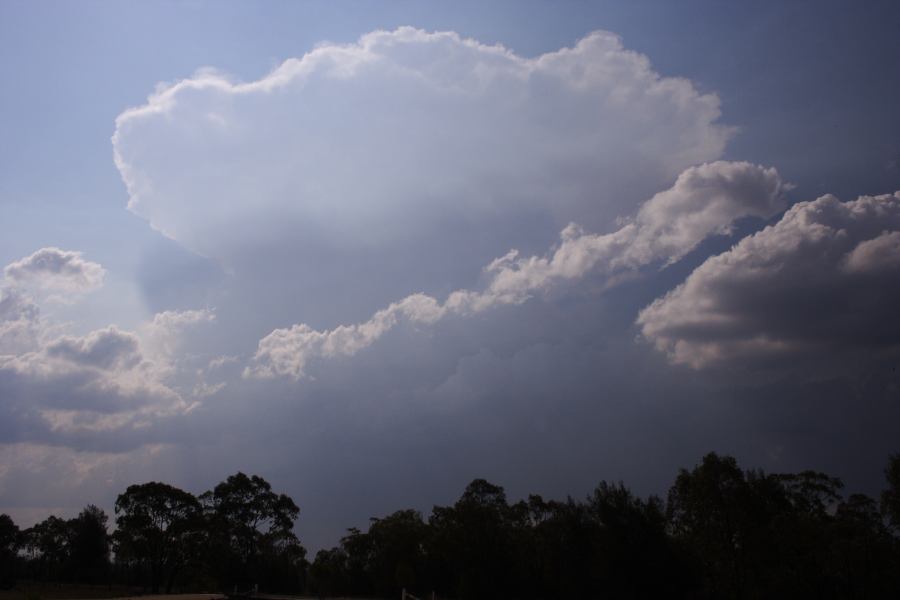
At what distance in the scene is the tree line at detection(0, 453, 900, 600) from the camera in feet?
181

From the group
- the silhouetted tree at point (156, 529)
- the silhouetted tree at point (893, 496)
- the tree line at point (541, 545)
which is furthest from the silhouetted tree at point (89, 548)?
the silhouetted tree at point (893, 496)

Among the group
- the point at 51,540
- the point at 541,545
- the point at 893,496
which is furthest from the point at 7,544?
the point at 893,496

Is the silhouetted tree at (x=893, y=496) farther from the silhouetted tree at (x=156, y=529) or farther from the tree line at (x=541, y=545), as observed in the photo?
the silhouetted tree at (x=156, y=529)

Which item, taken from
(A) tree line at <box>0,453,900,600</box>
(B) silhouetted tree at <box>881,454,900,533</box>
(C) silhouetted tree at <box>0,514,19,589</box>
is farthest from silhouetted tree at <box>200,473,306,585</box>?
(B) silhouetted tree at <box>881,454,900,533</box>

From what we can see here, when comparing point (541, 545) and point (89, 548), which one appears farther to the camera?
point (89, 548)

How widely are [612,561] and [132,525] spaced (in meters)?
55.6

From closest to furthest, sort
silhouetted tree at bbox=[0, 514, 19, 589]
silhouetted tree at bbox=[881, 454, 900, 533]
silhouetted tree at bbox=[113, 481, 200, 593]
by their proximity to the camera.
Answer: silhouetted tree at bbox=[881, 454, 900, 533] → silhouetted tree at bbox=[113, 481, 200, 593] → silhouetted tree at bbox=[0, 514, 19, 589]

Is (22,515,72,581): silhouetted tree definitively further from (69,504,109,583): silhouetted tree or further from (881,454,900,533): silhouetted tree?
(881,454,900,533): silhouetted tree

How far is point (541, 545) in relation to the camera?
7244cm

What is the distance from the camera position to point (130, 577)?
119m

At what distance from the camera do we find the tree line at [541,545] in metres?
55.2

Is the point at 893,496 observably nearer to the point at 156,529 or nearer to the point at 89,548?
the point at 156,529

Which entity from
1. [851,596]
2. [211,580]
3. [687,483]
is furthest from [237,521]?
[851,596]

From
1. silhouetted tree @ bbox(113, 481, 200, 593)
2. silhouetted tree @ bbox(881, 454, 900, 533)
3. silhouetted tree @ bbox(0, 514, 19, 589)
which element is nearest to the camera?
silhouetted tree @ bbox(881, 454, 900, 533)
